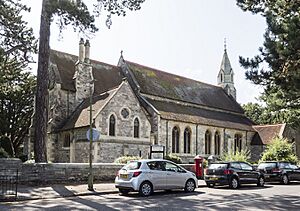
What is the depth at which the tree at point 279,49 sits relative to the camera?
42.4 feet

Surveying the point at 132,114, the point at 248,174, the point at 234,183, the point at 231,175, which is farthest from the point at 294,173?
the point at 132,114

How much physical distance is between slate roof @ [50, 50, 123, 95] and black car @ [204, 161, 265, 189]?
18.3 meters

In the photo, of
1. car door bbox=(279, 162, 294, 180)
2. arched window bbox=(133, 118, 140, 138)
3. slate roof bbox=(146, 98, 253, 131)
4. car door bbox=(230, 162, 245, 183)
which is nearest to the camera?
car door bbox=(230, 162, 245, 183)

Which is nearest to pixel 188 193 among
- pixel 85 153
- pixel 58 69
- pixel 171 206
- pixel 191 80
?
pixel 171 206

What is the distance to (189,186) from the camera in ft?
53.0

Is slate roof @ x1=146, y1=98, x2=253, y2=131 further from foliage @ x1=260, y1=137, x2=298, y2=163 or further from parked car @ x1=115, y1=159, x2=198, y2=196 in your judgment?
parked car @ x1=115, y1=159, x2=198, y2=196

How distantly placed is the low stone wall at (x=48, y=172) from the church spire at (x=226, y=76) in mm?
37093

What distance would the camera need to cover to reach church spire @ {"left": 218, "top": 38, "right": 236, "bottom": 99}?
5350cm

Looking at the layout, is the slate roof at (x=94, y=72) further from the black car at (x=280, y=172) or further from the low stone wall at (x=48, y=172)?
the black car at (x=280, y=172)

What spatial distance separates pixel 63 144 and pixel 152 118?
8646mm

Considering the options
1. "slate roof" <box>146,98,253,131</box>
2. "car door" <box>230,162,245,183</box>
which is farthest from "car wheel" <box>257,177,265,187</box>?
"slate roof" <box>146,98,253,131</box>

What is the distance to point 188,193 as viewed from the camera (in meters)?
15.6

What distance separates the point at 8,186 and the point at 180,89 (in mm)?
29218

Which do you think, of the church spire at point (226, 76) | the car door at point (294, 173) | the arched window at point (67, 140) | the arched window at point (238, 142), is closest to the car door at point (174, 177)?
the car door at point (294, 173)
